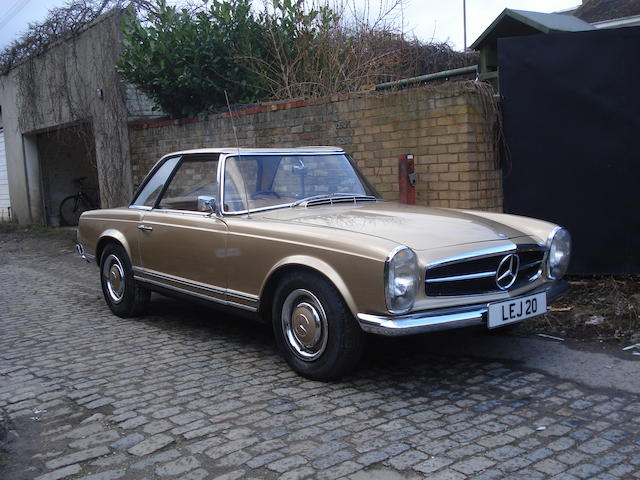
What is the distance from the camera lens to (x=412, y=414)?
3.45 meters

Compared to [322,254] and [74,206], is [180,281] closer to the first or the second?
[322,254]

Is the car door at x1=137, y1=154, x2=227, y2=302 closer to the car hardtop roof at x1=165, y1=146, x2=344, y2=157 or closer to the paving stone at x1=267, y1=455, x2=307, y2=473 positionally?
the car hardtop roof at x1=165, y1=146, x2=344, y2=157

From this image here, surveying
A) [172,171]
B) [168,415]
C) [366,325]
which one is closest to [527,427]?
[366,325]

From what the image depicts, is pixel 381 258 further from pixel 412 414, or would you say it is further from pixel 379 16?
pixel 379 16

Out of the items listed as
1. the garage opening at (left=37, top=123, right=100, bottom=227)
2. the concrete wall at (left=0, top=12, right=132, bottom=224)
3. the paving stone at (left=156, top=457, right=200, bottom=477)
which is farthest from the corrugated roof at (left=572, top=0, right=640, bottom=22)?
the paving stone at (left=156, top=457, right=200, bottom=477)

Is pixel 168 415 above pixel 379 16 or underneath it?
underneath

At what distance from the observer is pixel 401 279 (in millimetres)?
3492

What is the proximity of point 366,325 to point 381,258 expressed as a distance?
1.28 ft

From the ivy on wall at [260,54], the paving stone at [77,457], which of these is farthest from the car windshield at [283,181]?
the ivy on wall at [260,54]

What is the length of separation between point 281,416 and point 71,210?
12.8 m

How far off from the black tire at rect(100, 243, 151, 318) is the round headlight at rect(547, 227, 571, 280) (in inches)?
138

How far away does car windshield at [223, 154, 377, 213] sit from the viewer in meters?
4.75

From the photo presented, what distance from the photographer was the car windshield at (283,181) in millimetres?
4746

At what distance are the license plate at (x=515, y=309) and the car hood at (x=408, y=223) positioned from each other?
0.41 metres
